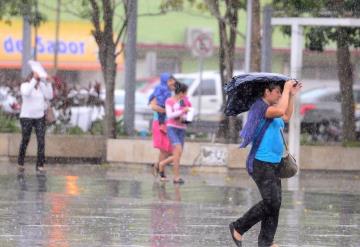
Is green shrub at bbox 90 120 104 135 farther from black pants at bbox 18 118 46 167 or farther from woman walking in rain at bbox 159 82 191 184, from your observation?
woman walking in rain at bbox 159 82 191 184

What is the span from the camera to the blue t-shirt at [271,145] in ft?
34.7

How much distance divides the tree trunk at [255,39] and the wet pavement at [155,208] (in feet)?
7.50

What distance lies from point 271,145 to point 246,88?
0.57 m

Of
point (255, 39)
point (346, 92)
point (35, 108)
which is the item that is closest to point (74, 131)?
point (35, 108)

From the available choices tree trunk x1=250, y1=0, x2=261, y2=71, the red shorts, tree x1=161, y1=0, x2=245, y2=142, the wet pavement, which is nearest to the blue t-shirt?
the wet pavement

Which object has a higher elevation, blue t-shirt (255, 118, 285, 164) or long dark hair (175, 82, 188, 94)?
long dark hair (175, 82, 188, 94)

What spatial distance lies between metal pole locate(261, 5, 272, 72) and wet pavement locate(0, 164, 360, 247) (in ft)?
6.44

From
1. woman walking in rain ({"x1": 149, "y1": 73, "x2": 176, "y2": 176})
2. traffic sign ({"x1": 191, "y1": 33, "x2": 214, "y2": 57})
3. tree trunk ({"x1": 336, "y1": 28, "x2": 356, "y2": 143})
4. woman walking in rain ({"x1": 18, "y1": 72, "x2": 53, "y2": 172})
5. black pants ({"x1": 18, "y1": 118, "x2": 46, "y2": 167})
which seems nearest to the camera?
woman walking in rain ({"x1": 149, "y1": 73, "x2": 176, "y2": 176})

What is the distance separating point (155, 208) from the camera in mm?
14289

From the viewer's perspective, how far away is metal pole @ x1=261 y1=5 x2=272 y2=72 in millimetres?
20156

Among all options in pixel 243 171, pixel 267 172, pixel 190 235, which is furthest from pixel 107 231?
pixel 243 171

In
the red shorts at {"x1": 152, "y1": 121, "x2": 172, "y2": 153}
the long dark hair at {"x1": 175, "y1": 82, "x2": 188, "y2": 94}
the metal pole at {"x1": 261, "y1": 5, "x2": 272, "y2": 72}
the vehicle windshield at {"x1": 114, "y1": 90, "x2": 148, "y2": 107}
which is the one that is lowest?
the red shorts at {"x1": 152, "y1": 121, "x2": 172, "y2": 153}

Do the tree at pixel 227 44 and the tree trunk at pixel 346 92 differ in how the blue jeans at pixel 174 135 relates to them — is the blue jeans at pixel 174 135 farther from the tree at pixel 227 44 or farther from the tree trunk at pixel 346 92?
the tree trunk at pixel 346 92

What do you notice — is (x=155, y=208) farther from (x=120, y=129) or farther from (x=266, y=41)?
(x=120, y=129)
